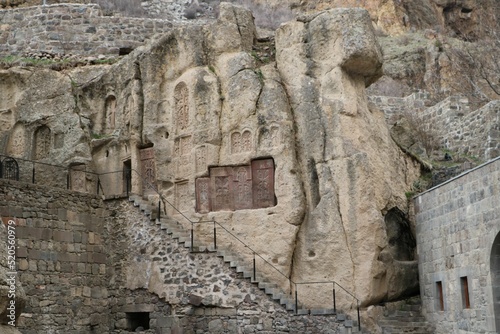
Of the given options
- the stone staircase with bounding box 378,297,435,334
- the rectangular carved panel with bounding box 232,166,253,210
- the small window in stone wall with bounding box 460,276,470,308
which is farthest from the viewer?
the rectangular carved panel with bounding box 232,166,253,210

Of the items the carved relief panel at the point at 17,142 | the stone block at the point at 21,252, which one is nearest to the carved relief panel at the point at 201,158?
the stone block at the point at 21,252

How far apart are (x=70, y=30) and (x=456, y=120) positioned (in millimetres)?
14727

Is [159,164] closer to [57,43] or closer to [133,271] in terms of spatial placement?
[133,271]

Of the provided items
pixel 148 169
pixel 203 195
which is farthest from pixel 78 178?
pixel 203 195

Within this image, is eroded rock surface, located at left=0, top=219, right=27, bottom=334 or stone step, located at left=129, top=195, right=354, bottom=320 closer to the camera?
eroded rock surface, located at left=0, top=219, right=27, bottom=334

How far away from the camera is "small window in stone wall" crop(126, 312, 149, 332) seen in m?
22.2

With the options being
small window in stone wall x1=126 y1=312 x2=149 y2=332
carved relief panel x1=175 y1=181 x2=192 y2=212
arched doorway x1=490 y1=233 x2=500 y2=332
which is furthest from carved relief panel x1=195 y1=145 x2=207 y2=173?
arched doorway x1=490 y1=233 x2=500 y2=332

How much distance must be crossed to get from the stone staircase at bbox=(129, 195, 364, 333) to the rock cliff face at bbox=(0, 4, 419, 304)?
56cm

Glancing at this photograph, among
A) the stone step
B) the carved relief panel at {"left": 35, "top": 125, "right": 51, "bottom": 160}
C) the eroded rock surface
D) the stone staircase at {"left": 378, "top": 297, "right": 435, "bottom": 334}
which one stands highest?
the carved relief panel at {"left": 35, "top": 125, "right": 51, "bottom": 160}

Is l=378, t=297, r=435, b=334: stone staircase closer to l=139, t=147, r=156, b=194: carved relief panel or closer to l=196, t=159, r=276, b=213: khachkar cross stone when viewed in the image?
l=196, t=159, r=276, b=213: khachkar cross stone

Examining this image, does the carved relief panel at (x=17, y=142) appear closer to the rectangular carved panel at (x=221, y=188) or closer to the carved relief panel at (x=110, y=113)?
the carved relief panel at (x=110, y=113)

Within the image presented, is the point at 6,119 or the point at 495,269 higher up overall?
the point at 6,119

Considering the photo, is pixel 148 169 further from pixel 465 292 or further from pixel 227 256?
pixel 465 292

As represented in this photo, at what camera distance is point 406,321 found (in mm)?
20797
